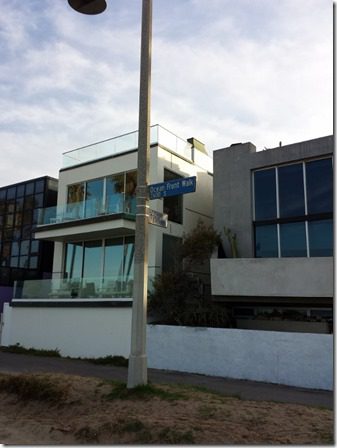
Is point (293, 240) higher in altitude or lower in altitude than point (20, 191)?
lower

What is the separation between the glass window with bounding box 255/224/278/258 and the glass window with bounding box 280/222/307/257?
Result: 30cm

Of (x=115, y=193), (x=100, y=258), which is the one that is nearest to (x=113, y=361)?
(x=100, y=258)

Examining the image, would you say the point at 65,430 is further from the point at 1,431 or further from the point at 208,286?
the point at 208,286

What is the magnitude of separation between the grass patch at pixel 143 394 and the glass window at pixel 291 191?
10564mm

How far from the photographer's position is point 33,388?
9.19 meters

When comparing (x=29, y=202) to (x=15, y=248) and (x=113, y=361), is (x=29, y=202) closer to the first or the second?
(x=15, y=248)

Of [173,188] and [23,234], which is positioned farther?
[23,234]

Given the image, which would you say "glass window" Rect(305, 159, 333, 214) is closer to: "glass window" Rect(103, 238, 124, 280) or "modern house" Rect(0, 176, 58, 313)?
"glass window" Rect(103, 238, 124, 280)

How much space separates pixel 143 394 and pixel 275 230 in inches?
428

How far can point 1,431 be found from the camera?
7.28 meters

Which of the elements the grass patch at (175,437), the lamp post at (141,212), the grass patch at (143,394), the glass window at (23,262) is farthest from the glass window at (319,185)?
the glass window at (23,262)

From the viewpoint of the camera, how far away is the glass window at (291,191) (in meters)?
17.3

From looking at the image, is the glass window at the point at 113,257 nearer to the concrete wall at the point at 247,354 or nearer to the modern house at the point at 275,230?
the modern house at the point at 275,230

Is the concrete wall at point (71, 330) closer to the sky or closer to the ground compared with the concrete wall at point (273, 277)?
closer to the ground
